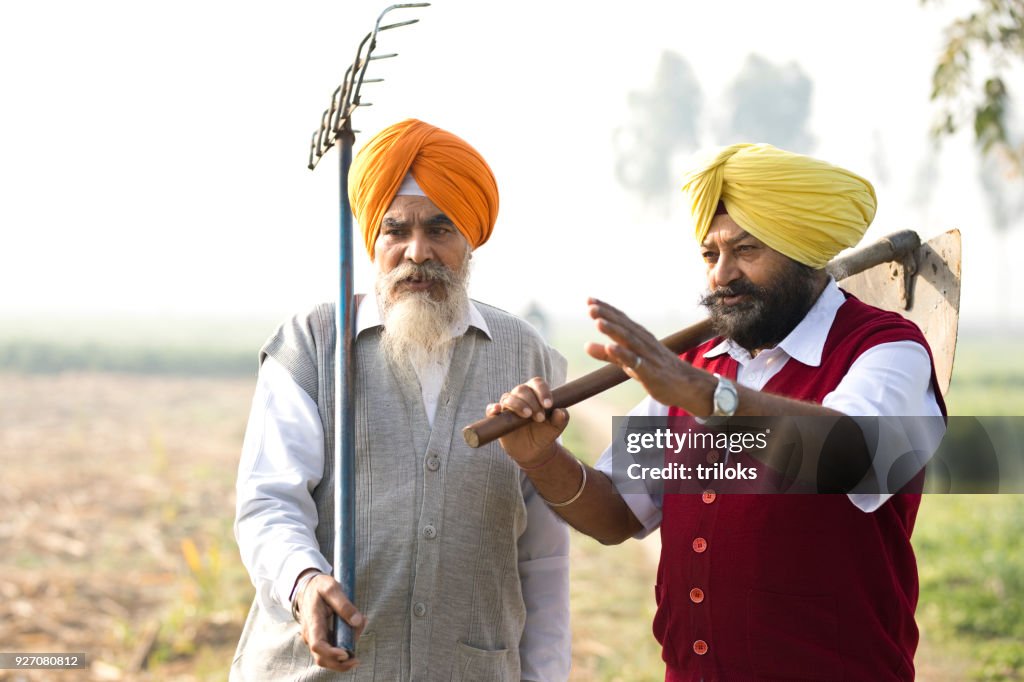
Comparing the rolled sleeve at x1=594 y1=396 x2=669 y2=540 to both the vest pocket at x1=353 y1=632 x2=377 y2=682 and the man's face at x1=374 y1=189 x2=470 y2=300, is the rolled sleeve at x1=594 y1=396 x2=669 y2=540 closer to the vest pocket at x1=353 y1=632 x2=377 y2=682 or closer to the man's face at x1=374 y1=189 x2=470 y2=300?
the man's face at x1=374 y1=189 x2=470 y2=300

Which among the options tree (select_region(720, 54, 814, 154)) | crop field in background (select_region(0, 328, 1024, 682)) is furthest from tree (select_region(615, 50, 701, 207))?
crop field in background (select_region(0, 328, 1024, 682))

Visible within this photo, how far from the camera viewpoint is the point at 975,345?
7844cm

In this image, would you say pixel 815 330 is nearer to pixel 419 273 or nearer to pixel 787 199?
pixel 787 199

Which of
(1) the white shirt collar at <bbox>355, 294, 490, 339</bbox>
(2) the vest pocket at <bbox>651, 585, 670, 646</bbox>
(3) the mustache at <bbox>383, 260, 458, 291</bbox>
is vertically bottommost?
(2) the vest pocket at <bbox>651, 585, 670, 646</bbox>

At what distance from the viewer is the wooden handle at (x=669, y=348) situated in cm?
245

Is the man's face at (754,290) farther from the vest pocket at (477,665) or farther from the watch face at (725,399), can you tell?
the vest pocket at (477,665)

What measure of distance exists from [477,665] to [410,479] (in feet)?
1.75

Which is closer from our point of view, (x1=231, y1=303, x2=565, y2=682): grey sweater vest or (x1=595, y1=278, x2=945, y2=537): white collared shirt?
(x1=595, y1=278, x2=945, y2=537): white collared shirt

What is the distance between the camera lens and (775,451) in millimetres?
2365

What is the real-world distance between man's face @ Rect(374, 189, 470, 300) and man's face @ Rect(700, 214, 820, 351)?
79 cm

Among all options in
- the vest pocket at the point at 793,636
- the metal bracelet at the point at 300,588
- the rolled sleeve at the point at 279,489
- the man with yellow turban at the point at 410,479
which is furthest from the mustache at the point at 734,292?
the metal bracelet at the point at 300,588

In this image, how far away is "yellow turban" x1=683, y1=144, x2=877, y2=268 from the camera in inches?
102

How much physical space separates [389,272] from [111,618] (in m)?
6.36

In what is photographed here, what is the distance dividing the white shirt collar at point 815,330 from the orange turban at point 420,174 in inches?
40.3
